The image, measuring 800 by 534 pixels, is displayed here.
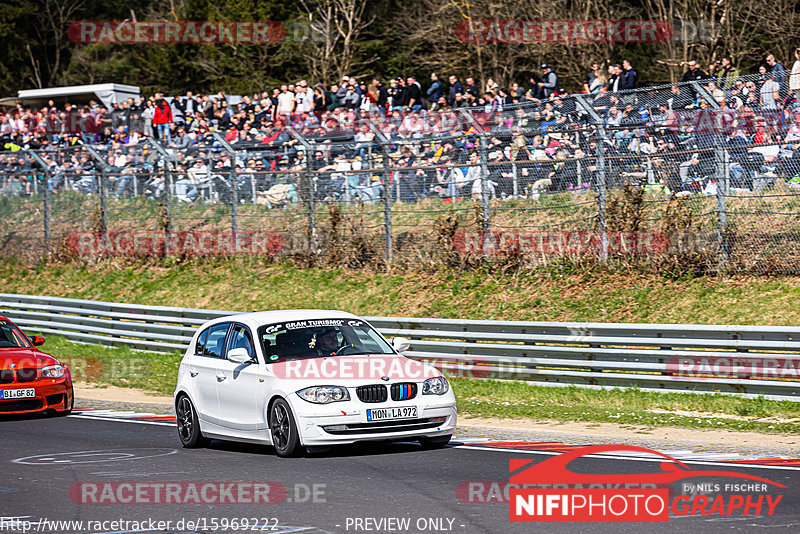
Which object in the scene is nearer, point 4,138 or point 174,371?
point 174,371

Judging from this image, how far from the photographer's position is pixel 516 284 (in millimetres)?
20672

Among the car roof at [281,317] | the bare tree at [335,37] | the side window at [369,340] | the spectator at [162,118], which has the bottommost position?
the side window at [369,340]

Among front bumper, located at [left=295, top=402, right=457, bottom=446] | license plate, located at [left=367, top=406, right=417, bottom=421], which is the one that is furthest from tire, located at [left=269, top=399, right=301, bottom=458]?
license plate, located at [left=367, top=406, right=417, bottom=421]

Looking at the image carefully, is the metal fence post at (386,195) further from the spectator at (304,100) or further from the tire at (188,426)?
the tire at (188,426)

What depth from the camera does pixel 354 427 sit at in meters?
10.5

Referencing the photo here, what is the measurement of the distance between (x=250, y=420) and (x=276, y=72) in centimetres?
4428

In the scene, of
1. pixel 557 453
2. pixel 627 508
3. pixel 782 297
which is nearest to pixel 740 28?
pixel 782 297

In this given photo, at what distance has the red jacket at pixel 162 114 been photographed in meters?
30.9

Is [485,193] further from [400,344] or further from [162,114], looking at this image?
[162,114]

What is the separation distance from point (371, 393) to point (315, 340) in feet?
4.14

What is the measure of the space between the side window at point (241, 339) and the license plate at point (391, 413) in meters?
1.67

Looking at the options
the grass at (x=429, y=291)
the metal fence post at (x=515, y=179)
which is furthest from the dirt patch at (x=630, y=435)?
the metal fence post at (x=515, y=179)

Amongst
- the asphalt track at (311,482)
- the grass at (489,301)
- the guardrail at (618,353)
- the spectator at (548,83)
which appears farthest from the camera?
the spectator at (548,83)

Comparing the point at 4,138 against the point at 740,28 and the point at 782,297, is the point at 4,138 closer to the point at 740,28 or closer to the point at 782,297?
the point at 740,28
